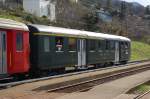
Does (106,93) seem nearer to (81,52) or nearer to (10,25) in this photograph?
(10,25)

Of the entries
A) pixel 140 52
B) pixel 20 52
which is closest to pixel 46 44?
pixel 20 52

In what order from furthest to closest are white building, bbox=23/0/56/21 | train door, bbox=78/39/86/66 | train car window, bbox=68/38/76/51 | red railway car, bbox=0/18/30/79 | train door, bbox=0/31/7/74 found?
white building, bbox=23/0/56/21, train door, bbox=78/39/86/66, train car window, bbox=68/38/76/51, red railway car, bbox=0/18/30/79, train door, bbox=0/31/7/74

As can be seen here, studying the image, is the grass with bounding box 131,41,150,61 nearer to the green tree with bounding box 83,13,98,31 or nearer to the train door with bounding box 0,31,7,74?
the green tree with bounding box 83,13,98,31

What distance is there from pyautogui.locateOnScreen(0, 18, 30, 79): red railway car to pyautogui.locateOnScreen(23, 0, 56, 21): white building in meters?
51.6

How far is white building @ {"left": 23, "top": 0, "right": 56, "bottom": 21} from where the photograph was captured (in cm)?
7481

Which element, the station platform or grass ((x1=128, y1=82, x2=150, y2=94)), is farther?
grass ((x1=128, y1=82, x2=150, y2=94))

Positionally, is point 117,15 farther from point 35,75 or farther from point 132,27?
point 35,75

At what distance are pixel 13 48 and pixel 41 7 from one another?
182ft

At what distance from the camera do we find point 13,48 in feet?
68.6

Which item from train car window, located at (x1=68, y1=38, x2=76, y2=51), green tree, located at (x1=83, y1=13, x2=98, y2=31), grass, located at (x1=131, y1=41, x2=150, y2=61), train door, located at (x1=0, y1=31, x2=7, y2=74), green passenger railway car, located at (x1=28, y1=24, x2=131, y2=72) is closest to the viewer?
train door, located at (x1=0, y1=31, x2=7, y2=74)

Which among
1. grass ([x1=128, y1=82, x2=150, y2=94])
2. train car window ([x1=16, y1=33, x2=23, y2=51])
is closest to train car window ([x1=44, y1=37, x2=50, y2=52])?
train car window ([x1=16, y1=33, x2=23, y2=51])

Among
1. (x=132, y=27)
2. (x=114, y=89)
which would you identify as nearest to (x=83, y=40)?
(x=114, y=89)

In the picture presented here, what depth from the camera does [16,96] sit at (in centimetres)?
1678

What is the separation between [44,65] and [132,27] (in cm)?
7730
